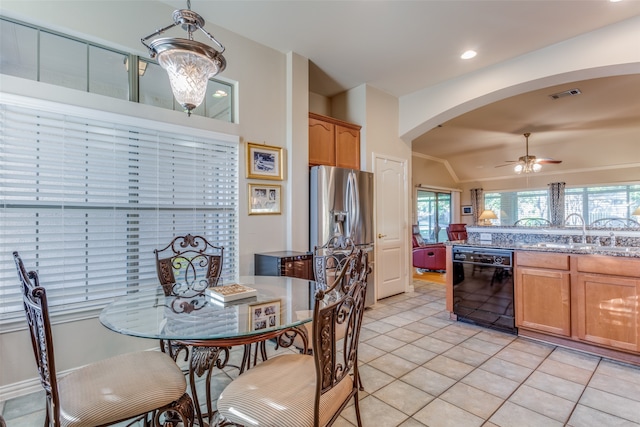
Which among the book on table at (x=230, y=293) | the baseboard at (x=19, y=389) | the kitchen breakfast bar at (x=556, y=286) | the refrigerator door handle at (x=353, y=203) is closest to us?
the book on table at (x=230, y=293)

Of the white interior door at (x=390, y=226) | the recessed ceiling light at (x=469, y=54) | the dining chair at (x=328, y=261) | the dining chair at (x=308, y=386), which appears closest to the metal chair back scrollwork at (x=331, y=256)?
the dining chair at (x=328, y=261)

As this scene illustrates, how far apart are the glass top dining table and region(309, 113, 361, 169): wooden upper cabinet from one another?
2354 mm

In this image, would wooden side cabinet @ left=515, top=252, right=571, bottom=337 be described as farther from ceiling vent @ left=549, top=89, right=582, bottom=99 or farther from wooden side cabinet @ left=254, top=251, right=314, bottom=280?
ceiling vent @ left=549, top=89, right=582, bottom=99

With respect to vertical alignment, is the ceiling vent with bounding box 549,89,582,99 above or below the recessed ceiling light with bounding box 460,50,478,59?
below

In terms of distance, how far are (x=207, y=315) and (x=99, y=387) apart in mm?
503

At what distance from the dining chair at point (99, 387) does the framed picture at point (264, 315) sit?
42 cm

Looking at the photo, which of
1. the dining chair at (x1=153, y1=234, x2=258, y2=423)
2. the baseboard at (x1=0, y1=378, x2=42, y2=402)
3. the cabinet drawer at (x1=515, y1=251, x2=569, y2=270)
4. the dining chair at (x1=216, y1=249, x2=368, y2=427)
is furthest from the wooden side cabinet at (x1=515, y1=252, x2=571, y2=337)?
the baseboard at (x1=0, y1=378, x2=42, y2=402)

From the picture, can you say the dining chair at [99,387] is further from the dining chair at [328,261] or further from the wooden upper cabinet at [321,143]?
the wooden upper cabinet at [321,143]

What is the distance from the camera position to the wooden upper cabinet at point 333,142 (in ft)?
13.1

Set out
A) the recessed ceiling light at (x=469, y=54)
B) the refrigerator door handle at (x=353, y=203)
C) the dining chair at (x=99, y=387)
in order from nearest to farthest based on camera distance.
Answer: the dining chair at (x=99, y=387), the recessed ceiling light at (x=469, y=54), the refrigerator door handle at (x=353, y=203)

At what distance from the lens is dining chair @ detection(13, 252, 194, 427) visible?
1.14 metres

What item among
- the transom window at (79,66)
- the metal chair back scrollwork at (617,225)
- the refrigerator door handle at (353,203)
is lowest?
the metal chair back scrollwork at (617,225)

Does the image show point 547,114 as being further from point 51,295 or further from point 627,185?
point 51,295

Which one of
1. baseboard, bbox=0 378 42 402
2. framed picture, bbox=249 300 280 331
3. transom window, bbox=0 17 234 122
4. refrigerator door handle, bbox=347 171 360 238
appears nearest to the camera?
framed picture, bbox=249 300 280 331
